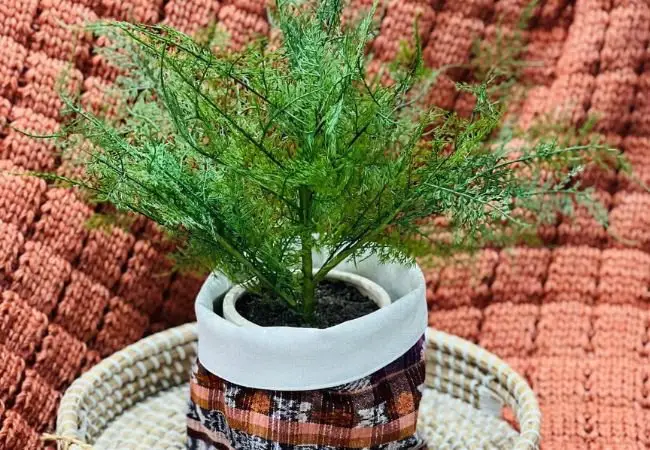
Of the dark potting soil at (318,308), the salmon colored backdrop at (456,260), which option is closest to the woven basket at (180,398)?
the salmon colored backdrop at (456,260)

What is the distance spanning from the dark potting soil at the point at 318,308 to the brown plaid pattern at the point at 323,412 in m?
0.05

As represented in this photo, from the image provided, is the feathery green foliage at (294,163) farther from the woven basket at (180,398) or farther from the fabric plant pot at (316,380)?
the woven basket at (180,398)

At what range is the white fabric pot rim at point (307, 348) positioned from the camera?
1.70 feet

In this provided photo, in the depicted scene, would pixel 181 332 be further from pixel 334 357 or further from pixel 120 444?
pixel 334 357

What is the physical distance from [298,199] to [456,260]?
0.98 feet

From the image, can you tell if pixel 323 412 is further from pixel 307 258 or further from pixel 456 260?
pixel 456 260

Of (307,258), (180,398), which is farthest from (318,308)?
(180,398)

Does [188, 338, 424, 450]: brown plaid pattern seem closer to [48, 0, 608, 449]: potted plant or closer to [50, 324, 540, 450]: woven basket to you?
[48, 0, 608, 449]: potted plant

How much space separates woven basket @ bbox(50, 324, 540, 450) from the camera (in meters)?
0.66

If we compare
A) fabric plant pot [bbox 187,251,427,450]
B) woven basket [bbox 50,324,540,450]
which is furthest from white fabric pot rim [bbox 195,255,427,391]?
woven basket [bbox 50,324,540,450]

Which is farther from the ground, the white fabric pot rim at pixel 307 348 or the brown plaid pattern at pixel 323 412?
the white fabric pot rim at pixel 307 348

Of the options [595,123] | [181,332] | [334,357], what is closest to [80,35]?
[181,332]

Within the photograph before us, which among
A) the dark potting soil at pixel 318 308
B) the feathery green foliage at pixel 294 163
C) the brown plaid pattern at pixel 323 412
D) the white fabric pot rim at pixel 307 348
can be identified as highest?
the feathery green foliage at pixel 294 163

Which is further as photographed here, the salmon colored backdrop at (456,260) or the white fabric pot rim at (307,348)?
the salmon colored backdrop at (456,260)
